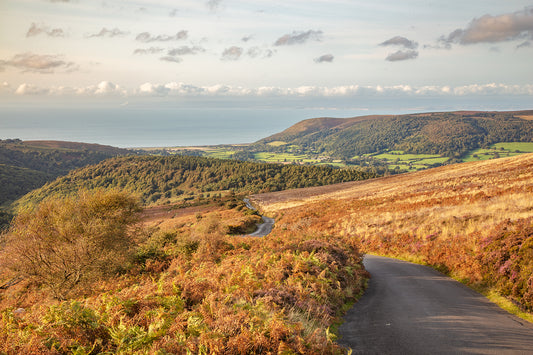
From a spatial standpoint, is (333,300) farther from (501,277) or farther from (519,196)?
(519,196)

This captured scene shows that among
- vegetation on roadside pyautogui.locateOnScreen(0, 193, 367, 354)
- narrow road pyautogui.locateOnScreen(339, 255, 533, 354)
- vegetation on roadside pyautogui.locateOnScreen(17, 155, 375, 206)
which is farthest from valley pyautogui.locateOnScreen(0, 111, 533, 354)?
vegetation on roadside pyautogui.locateOnScreen(17, 155, 375, 206)

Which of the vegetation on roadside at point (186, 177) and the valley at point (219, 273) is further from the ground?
the valley at point (219, 273)

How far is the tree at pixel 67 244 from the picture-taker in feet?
48.6

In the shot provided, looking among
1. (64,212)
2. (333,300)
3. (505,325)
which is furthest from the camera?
(64,212)

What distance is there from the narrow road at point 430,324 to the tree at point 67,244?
43.6 feet

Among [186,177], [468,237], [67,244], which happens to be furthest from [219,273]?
[186,177]

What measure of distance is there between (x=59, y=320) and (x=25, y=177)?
209 m

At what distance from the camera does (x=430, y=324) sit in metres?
7.68

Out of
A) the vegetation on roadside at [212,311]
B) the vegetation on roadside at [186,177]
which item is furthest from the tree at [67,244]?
the vegetation on roadside at [186,177]

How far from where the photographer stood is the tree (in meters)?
14.8

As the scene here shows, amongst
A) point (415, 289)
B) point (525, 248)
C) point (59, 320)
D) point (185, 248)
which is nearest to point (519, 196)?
point (525, 248)

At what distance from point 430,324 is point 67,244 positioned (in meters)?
17.2

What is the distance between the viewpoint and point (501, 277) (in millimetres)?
10523

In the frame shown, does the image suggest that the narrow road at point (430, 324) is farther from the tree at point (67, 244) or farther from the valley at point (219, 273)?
the tree at point (67, 244)
